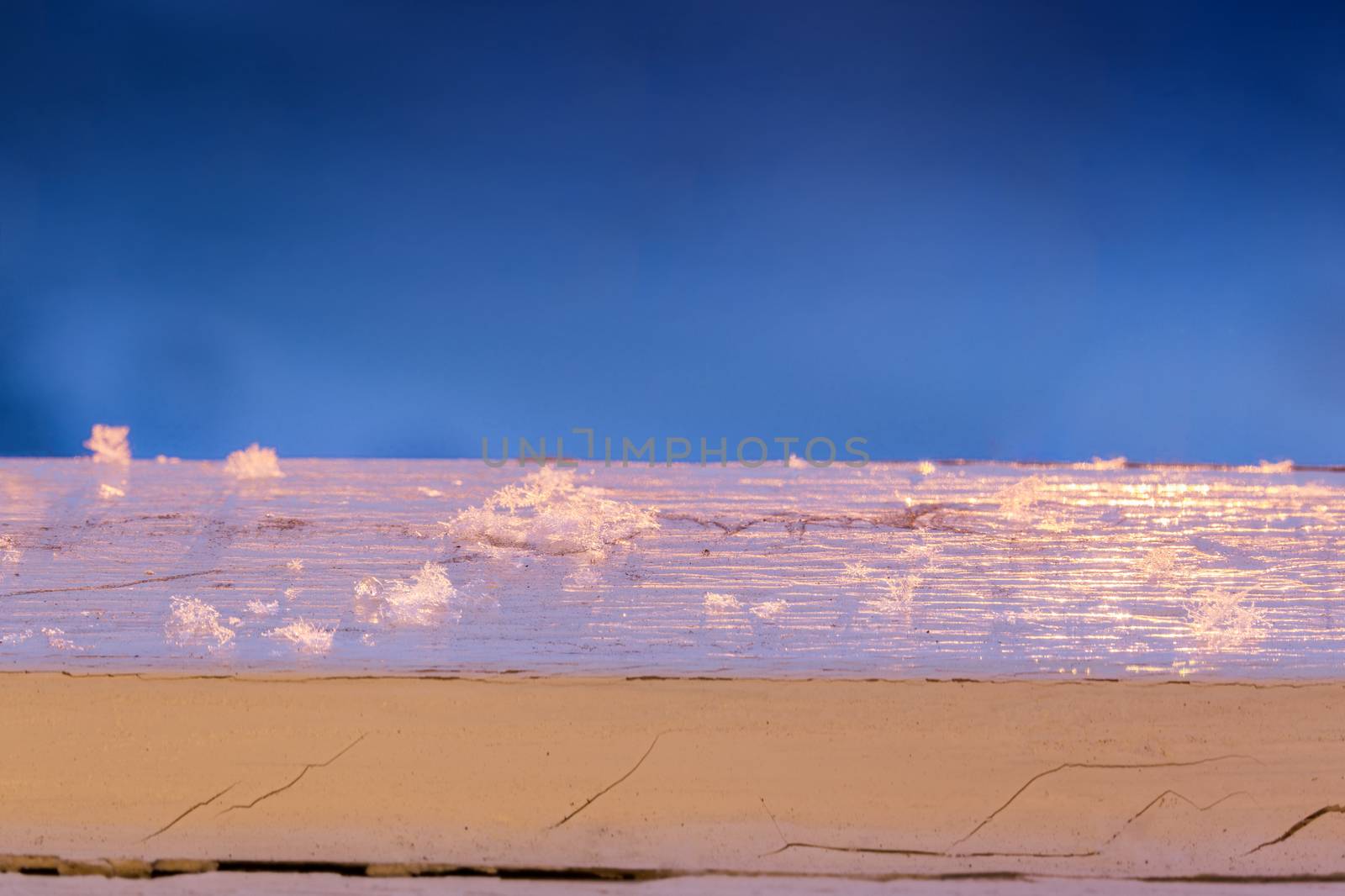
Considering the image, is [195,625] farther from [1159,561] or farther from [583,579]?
[1159,561]

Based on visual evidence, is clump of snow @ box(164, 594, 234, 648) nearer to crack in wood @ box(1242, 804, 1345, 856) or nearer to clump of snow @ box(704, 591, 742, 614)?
clump of snow @ box(704, 591, 742, 614)

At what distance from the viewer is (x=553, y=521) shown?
1.09 meters

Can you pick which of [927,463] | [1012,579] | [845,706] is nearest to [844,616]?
[845,706]

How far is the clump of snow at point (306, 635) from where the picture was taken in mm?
963

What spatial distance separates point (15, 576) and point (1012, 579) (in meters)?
1.07

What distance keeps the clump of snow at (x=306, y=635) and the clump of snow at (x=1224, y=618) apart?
894 millimetres

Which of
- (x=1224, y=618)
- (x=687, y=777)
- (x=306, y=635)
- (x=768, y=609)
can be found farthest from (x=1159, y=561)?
(x=306, y=635)

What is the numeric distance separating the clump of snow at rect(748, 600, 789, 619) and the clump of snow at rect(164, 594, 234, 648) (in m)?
0.54

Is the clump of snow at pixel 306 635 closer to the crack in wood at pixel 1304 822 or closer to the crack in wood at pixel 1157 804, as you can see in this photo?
the crack in wood at pixel 1157 804

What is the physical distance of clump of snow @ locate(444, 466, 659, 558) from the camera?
1.06 m

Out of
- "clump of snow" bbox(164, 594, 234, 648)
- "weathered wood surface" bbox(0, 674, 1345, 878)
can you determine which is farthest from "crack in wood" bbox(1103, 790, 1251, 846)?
"clump of snow" bbox(164, 594, 234, 648)

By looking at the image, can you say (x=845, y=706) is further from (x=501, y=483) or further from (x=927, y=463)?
(x=501, y=483)

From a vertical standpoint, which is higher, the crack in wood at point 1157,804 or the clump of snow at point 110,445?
the clump of snow at point 110,445

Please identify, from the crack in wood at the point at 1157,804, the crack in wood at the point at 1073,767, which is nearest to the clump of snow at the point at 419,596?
the crack in wood at the point at 1073,767
